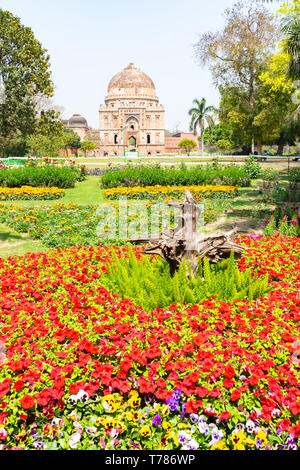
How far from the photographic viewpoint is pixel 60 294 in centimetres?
384

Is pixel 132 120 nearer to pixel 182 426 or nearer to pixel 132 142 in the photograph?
pixel 132 142

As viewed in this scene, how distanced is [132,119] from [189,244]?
6193 cm

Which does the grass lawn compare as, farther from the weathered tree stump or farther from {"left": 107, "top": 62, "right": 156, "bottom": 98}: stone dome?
{"left": 107, "top": 62, "right": 156, "bottom": 98}: stone dome

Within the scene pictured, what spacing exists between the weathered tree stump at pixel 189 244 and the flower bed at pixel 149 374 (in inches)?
26.2

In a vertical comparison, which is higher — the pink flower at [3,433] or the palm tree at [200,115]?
the palm tree at [200,115]

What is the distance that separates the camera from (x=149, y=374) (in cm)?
240

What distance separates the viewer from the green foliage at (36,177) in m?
15.0

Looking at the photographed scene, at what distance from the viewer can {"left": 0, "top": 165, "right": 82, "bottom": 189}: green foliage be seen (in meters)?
15.0

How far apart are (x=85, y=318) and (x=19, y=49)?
28.8 metres

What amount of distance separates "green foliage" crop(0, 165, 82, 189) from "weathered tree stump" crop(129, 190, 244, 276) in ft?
40.1

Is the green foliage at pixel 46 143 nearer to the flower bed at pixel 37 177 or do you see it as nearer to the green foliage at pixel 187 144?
the flower bed at pixel 37 177

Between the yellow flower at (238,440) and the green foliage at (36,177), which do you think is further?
the green foliage at (36,177)

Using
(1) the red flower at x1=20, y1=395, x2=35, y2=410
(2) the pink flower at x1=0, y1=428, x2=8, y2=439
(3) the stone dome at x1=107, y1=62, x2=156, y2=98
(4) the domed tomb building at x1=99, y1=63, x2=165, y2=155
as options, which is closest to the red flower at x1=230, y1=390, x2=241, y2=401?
(1) the red flower at x1=20, y1=395, x2=35, y2=410

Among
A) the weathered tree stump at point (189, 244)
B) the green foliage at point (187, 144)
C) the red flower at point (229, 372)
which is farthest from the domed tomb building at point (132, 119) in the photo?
the red flower at point (229, 372)
